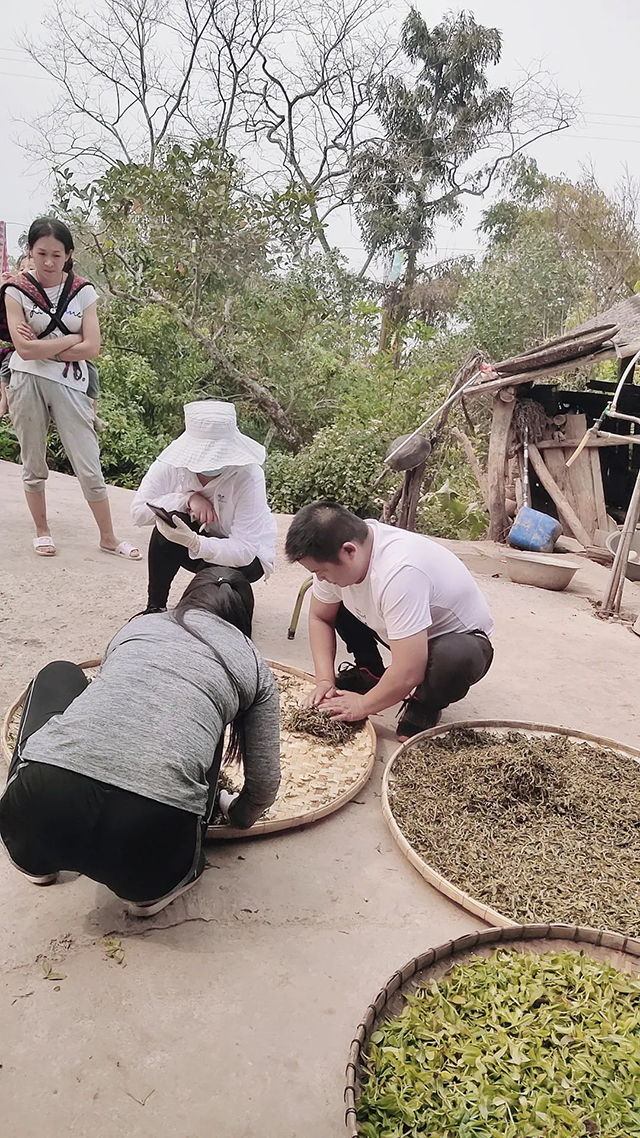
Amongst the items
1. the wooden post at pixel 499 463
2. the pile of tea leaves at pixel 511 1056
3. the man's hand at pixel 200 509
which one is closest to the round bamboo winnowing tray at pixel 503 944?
the pile of tea leaves at pixel 511 1056

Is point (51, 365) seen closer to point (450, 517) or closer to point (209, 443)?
point (209, 443)

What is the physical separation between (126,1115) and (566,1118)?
0.78 meters

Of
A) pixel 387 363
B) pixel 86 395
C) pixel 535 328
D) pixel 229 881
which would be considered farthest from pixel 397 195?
pixel 229 881

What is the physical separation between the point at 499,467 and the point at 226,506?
471 cm

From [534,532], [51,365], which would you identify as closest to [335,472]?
[534,532]

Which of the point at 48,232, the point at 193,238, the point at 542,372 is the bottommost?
the point at 542,372

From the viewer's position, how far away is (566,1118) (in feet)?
4.53

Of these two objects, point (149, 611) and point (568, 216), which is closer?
point (149, 611)

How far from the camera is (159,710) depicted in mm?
1672

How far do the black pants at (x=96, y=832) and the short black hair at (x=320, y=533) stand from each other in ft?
3.00

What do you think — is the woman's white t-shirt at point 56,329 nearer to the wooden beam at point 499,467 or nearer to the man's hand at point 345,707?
the man's hand at point 345,707

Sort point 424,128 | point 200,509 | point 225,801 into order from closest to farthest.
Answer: point 225,801 → point 200,509 → point 424,128

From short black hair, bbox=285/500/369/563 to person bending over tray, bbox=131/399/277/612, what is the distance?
69cm

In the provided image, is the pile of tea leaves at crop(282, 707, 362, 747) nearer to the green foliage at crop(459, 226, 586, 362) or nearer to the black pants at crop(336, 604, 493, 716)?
the black pants at crop(336, 604, 493, 716)
